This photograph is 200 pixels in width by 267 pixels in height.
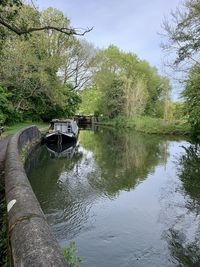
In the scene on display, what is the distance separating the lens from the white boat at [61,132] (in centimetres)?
2453

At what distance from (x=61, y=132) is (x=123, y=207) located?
15904 mm

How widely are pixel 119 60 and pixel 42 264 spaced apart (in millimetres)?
52581

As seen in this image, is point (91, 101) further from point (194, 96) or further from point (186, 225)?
point (186, 225)

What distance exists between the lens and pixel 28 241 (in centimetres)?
324

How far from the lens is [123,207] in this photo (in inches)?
373

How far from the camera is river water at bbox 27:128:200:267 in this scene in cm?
651

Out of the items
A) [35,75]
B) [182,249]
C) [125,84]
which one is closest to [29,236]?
[182,249]

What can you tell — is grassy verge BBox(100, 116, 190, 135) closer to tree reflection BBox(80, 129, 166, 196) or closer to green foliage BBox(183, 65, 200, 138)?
green foliage BBox(183, 65, 200, 138)

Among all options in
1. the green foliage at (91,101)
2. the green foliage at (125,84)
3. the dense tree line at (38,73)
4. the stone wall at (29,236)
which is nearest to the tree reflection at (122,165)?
the stone wall at (29,236)

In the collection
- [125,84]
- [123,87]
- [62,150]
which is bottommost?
[62,150]

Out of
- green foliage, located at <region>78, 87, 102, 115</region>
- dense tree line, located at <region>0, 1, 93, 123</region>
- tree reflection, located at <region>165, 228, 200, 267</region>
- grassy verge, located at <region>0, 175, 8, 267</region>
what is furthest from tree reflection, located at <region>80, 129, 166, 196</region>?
green foliage, located at <region>78, 87, 102, 115</region>

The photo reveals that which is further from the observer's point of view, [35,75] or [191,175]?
[35,75]

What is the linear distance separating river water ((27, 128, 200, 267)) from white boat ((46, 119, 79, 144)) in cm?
641

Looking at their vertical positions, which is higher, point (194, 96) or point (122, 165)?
point (194, 96)
